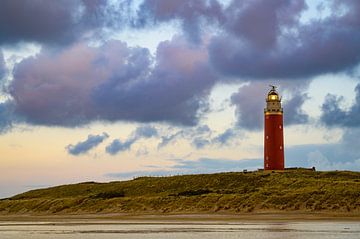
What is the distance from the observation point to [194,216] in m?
57.9

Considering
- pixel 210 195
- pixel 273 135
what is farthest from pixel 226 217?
pixel 273 135

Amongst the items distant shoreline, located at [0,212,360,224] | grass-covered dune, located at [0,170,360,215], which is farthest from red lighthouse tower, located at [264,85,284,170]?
distant shoreline, located at [0,212,360,224]

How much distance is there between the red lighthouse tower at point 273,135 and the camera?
83750mm

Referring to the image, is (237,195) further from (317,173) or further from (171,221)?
(317,173)

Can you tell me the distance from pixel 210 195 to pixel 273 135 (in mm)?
22243

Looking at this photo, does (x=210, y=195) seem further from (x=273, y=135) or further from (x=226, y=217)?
(x=273, y=135)

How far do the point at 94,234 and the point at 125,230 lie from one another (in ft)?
12.4

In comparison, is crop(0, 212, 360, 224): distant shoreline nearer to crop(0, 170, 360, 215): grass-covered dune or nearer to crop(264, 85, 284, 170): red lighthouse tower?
crop(0, 170, 360, 215): grass-covered dune

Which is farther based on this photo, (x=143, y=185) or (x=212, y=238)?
(x=143, y=185)

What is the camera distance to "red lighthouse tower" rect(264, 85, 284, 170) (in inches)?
3297

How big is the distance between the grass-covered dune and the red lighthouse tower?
3.49 metres

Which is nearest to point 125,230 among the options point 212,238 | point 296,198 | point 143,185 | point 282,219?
point 212,238

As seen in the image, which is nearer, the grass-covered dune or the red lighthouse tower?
the grass-covered dune

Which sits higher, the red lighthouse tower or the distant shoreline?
the red lighthouse tower
